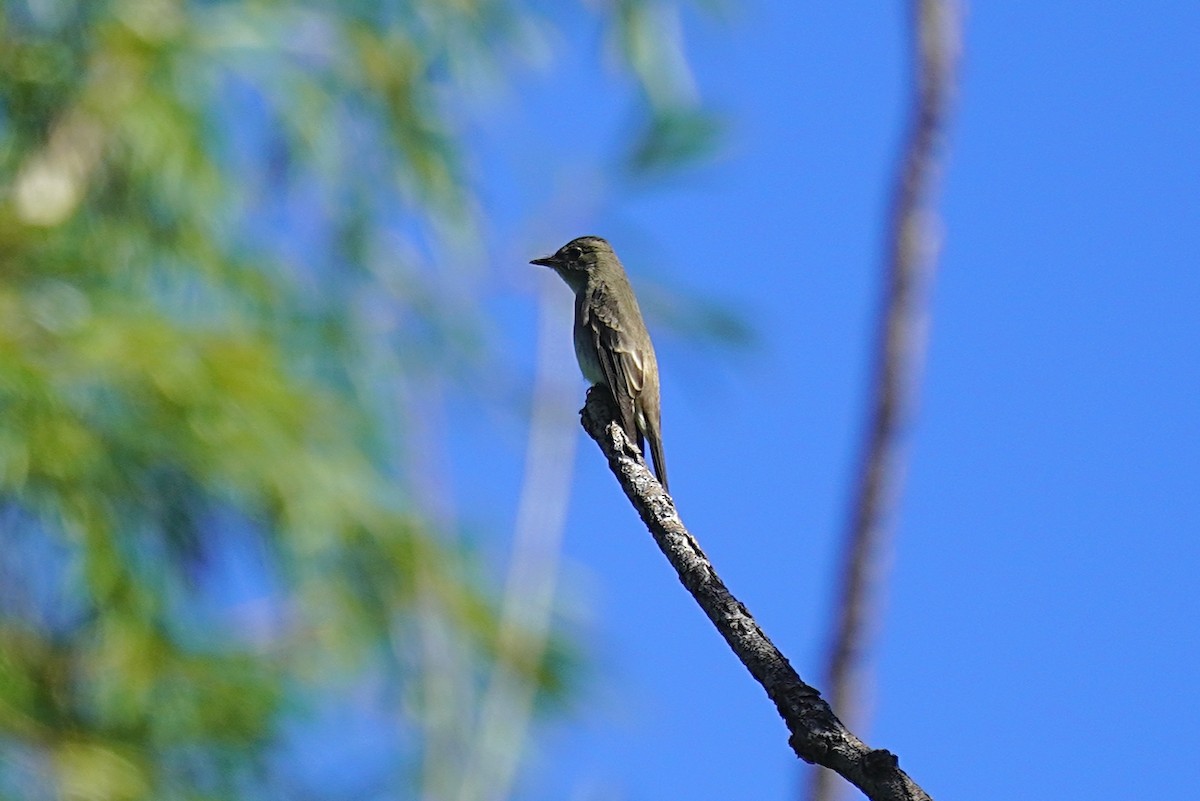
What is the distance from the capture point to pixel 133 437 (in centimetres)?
504

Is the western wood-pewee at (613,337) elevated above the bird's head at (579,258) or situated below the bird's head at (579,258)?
below

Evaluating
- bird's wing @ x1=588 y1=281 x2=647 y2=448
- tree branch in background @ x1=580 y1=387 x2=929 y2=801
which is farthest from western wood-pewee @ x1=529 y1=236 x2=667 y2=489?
tree branch in background @ x1=580 y1=387 x2=929 y2=801

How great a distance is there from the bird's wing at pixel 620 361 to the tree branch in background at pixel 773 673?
1.28 metres

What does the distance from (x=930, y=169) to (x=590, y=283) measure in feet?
4.86

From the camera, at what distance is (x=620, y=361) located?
5102 mm

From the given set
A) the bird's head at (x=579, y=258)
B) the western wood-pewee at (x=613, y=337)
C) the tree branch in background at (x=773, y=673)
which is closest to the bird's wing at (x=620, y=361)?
the western wood-pewee at (x=613, y=337)

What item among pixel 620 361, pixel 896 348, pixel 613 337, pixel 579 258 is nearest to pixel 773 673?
pixel 896 348

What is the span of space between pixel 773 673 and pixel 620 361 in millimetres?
2738

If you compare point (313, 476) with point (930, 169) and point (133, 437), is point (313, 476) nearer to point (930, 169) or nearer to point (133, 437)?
point (133, 437)

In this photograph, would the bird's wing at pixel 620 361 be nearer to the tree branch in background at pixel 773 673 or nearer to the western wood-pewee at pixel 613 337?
the western wood-pewee at pixel 613 337

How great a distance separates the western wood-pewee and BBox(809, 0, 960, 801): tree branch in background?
1.95 feet

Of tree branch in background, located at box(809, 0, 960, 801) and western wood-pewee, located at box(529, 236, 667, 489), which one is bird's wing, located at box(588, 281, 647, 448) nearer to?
western wood-pewee, located at box(529, 236, 667, 489)

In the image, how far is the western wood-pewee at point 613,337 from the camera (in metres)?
4.88

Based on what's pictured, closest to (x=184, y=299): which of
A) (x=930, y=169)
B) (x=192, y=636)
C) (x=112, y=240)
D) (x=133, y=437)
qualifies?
(x=112, y=240)
